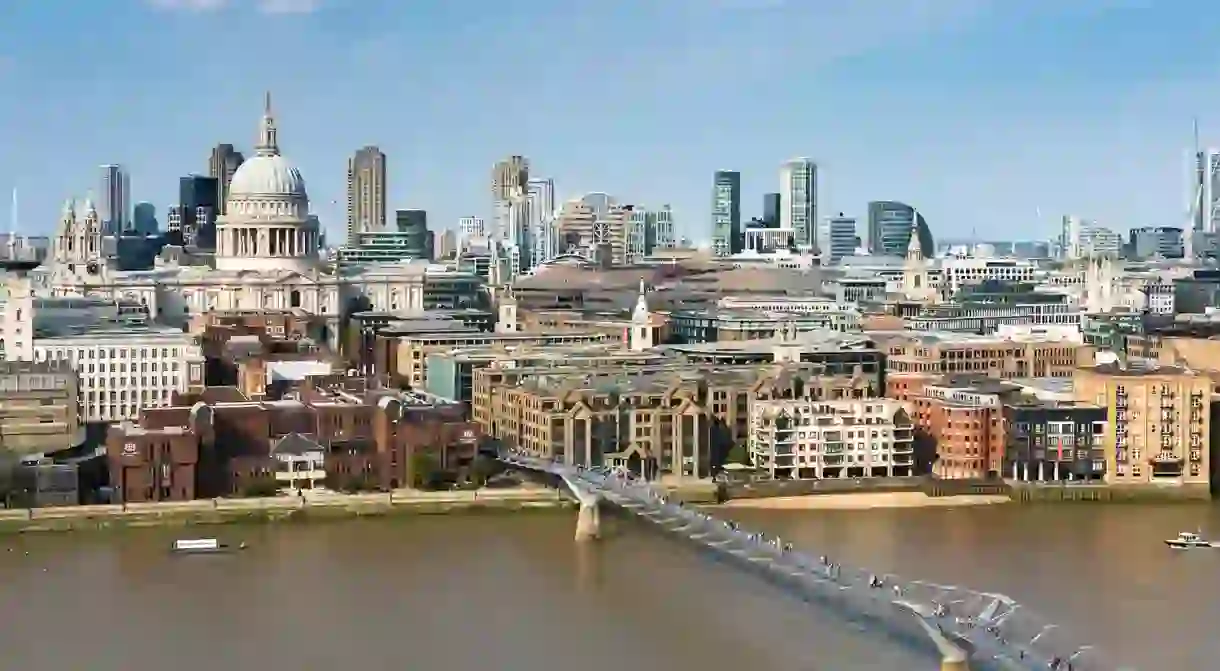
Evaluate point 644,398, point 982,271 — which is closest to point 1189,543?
point 644,398

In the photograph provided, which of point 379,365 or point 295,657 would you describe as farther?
point 379,365

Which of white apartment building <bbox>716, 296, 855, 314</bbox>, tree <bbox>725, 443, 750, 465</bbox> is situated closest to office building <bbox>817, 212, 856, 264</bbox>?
white apartment building <bbox>716, 296, 855, 314</bbox>

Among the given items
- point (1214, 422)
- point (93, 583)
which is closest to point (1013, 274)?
point (1214, 422)

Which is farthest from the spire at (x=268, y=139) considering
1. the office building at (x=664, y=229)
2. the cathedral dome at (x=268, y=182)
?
the office building at (x=664, y=229)

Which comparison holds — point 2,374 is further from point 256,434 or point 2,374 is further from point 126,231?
point 126,231

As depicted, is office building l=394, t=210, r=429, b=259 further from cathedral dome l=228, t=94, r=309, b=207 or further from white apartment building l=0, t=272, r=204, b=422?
white apartment building l=0, t=272, r=204, b=422

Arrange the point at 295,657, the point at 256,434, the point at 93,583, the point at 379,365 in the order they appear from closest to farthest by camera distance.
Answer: the point at 295,657 → the point at 93,583 → the point at 256,434 → the point at 379,365
